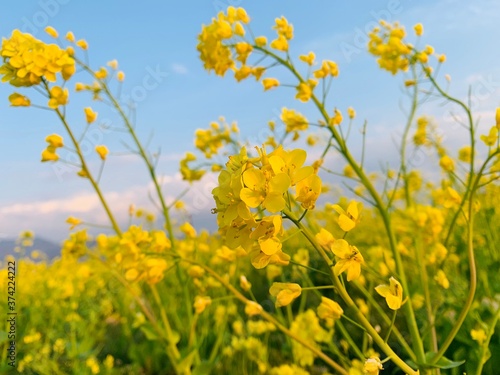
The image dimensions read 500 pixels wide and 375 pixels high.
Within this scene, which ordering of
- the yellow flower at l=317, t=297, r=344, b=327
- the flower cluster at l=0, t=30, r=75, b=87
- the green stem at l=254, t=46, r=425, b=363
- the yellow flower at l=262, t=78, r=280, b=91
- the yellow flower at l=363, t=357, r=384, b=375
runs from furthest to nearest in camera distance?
the yellow flower at l=262, t=78, r=280, b=91 → the flower cluster at l=0, t=30, r=75, b=87 → the green stem at l=254, t=46, r=425, b=363 → the yellow flower at l=317, t=297, r=344, b=327 → the yellow flower at l=363, t=357, r=384, b=375

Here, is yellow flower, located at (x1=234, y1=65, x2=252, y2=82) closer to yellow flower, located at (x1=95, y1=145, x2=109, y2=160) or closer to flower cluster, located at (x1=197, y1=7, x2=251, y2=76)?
flower cluster, located at (x1=197, y1=7, x2=251, y2=76)

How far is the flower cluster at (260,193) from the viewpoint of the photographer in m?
0.79

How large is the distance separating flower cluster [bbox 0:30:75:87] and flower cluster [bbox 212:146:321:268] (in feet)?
4.77

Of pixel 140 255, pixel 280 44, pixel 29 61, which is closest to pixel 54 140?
pixel 29 61

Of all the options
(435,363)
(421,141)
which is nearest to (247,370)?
(435,363)

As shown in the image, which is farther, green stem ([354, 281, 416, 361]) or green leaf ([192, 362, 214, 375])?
green leaf ([192, 362, 214, 375])

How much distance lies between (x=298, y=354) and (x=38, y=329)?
98.4 inches

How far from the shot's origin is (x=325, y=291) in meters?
4.02

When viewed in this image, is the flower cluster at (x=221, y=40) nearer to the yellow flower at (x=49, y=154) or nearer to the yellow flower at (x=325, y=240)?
the yellow flower at (x=49, y=154)

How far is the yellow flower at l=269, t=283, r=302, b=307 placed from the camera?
962 mm

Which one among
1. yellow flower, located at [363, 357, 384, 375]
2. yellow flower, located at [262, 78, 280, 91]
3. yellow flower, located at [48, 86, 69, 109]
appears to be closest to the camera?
yellow flower, located at [363, 357, 384, 375]

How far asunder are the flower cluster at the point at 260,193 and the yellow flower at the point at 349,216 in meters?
0.09

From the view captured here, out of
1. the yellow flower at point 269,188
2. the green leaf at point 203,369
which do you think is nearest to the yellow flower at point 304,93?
the green leaf at point 203,369

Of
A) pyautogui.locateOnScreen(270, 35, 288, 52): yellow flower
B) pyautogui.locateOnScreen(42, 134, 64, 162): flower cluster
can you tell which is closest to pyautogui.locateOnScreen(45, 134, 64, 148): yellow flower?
pyautogui.locateOnScreen(42, 134, 64, 162): flower cluster
